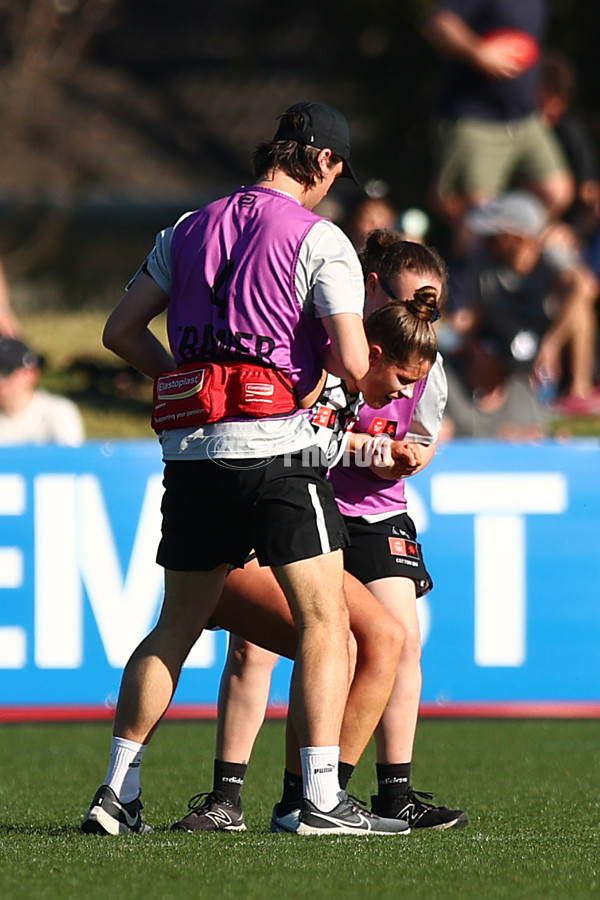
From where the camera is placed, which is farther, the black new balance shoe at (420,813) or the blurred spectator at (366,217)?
the blurred spectator at (366,217)

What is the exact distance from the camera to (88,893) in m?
3.54

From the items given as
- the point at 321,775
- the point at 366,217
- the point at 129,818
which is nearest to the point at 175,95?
the point at 366,217

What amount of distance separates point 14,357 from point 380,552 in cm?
390

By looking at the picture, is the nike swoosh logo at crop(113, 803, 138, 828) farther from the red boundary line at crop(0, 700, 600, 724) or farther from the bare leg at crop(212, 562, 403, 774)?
the red boundary line at crop(0, 700, 600, 724)

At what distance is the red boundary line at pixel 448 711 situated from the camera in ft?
23.8

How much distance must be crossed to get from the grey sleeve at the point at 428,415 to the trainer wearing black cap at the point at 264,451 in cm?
42

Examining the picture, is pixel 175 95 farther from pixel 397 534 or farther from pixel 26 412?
pixel 397 534

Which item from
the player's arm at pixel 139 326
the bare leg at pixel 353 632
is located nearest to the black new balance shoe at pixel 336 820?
the bare leg at pixel 353 632

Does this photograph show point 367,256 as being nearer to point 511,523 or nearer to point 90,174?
point 511,523

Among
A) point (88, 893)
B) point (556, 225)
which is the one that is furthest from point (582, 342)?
point (88, 893)

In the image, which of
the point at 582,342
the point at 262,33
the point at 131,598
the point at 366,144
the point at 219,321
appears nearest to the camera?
the point at 219,321

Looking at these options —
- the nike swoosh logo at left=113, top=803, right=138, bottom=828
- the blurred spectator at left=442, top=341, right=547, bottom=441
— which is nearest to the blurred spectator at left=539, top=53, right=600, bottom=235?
the blurred spectator at left=442, top=341, right=547, bottom=441

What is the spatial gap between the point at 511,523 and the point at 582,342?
12.5 ft

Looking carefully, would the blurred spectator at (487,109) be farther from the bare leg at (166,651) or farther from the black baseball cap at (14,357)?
the bare leg at (166,651)
